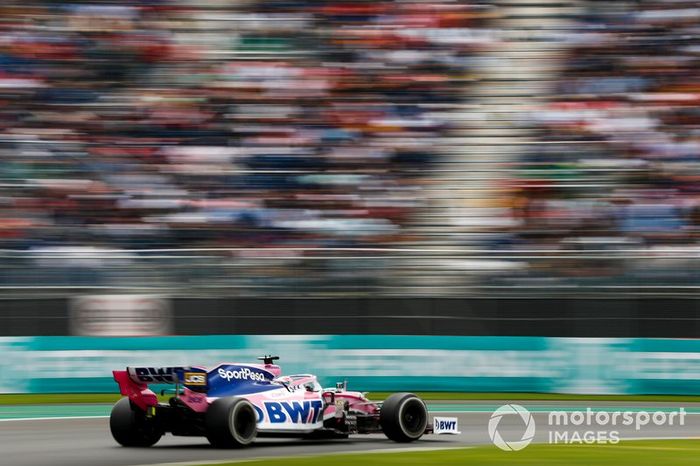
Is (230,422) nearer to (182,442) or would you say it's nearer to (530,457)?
(182,442)

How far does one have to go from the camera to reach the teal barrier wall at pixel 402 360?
14.3m

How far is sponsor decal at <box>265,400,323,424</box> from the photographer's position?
356 inches

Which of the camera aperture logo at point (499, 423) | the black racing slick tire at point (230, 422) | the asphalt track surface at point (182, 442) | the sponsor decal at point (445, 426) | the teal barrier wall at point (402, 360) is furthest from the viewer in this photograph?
the teal barrier wall at point (402, 360)

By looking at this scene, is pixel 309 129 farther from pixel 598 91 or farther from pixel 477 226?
pixel 598 91

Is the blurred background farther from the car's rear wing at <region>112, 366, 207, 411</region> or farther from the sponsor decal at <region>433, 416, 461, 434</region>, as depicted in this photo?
the car's rear wing at <region>112, 366, 207, 411</region>

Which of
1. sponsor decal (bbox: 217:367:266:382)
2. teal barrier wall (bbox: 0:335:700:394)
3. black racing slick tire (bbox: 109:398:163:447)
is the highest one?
teal barrier wall (bbox: 0:335:700:394)

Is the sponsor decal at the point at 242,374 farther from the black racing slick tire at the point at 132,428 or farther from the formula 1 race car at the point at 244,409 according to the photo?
the black racing slick tire at the point at 132,428

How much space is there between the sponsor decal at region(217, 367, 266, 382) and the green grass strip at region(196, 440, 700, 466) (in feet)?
3.50

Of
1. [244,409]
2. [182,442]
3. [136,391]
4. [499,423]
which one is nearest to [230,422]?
[244,409]

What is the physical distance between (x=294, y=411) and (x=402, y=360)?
5557 millimetres

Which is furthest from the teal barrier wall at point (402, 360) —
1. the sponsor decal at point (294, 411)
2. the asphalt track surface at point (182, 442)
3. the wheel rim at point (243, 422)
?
the wheel rim at point (243, 422)

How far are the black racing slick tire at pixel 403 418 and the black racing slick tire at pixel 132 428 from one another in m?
1.78

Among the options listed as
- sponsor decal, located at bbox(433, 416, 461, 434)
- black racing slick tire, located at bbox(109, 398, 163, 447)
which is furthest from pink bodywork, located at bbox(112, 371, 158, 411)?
sponsor decal, located at bbox(433, 416, 461, 434)

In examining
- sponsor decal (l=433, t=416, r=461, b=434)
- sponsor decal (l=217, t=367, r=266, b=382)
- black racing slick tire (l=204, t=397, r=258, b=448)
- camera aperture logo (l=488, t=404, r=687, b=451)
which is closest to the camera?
black racing slick tire (l=204, t=397, r=258, b=448)
